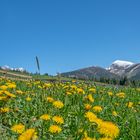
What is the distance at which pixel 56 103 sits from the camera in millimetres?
6574

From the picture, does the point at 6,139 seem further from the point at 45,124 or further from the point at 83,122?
the point at 83,122

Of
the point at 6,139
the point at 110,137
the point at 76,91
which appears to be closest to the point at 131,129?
the point at 110,137

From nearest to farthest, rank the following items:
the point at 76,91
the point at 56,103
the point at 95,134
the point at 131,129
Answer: the point at 95,134 < the point at 131,129 < the point at 56,103 < the point at 76,91

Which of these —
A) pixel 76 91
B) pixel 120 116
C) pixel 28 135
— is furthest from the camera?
pixel 76 91

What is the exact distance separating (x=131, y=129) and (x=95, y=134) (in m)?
1.17

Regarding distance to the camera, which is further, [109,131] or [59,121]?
[59,121]

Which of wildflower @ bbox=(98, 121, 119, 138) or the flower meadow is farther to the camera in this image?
the flower meadow

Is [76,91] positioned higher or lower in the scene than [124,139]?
higher

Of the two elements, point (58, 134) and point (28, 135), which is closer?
point (28, 135)

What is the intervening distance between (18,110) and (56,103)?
0.74 meters

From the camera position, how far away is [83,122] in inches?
237

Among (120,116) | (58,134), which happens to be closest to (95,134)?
(58,134)

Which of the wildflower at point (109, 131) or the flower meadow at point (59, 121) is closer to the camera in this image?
the wildflower at point (109, 131)

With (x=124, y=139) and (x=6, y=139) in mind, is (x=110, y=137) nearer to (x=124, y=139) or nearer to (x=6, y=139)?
(x=6, y=139)
